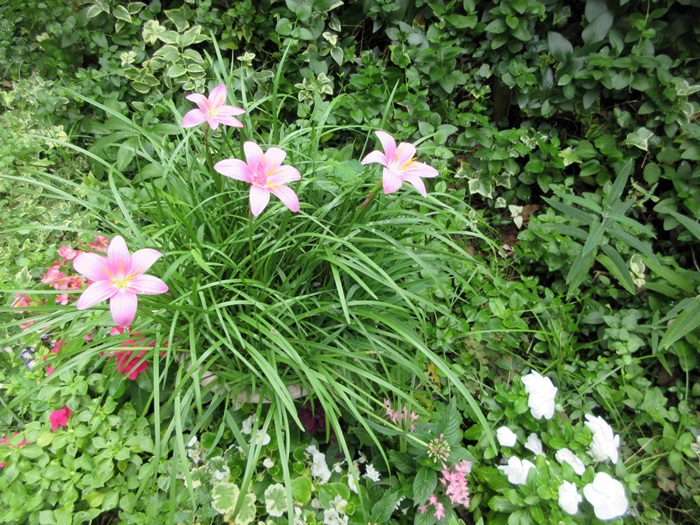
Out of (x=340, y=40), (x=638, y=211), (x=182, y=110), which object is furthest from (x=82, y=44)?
(x=638, y=211)

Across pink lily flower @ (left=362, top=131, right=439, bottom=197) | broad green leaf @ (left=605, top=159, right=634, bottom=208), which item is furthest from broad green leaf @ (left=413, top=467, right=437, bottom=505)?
broad green leaf @ (left=605, top=159, right=634, bottom=208)

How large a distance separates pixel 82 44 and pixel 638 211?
9.57 feet

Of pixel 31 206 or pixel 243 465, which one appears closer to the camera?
pixel 243 465

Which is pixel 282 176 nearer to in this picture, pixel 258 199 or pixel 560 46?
pixel 258 199

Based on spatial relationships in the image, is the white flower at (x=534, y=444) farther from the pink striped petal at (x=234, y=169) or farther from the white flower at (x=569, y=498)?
the pink striped petal at (x=234, y=169)

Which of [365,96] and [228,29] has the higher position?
[228,29]

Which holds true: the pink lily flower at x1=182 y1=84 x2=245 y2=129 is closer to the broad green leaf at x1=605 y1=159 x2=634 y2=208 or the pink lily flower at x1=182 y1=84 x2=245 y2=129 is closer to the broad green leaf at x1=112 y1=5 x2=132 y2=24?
the broad green leaf at x1=605 y1=159 x2=634 y2=208

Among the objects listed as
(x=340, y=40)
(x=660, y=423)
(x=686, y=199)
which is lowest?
(x=660, y=423)

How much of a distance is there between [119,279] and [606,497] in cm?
135

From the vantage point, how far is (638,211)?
6.69ft

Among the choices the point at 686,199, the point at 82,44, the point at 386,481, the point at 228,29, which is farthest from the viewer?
the point at 82,44

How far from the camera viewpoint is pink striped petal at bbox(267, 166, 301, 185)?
3.10 ft

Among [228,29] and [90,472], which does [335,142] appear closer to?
[228,29]

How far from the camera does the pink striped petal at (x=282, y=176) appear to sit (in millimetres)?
944
